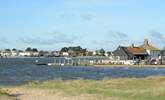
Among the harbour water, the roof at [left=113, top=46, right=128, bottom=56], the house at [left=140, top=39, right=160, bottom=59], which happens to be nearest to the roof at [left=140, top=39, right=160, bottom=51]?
the house at [left=140, top=39, right=160, bottom=59]

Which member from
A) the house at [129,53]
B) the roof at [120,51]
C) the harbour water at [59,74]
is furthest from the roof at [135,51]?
the harbour water at [59,74]

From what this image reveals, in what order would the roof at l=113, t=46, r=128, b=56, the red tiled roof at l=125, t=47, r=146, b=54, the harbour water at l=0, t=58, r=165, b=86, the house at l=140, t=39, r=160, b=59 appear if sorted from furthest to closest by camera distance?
the house at l=140, t=39, r=160, b=59 → the red tiled roof at l=125, t=47, r=146, b=54 → the roof at l=113, t=46, r=128, b=56 → the harbour water at l=0, t=58, r=165, b=86

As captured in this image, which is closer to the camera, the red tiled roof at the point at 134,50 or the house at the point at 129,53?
the house at the point at 129,53

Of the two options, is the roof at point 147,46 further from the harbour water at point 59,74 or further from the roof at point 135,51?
the harbour water at point 59,74

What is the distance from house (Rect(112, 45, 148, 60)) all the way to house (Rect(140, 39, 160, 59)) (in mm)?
2753

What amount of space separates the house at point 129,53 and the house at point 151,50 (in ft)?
9.03

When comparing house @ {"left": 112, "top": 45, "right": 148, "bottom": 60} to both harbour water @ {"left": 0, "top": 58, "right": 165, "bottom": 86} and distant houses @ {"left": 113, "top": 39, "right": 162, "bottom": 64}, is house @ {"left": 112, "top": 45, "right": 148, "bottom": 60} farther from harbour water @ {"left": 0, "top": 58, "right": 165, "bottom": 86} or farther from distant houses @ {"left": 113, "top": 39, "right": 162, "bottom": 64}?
harbour water @ {"left": 0, "top": 58, "right": 165, "bottom": 86}

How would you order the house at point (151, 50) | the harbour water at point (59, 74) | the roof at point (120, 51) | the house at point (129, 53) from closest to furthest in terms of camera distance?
1. the harbour water at point (59, 74)
2. the house at point (129, 53)
3. the roof at point (120, 51)
4. the house at point (151, 50)

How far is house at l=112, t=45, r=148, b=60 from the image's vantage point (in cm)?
17062

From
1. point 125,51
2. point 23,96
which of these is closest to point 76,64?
point 125,51

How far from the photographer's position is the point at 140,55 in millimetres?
172375

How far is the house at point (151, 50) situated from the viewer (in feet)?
580

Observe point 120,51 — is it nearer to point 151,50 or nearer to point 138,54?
point 138,54

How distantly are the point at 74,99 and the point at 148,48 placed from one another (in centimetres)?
14341
